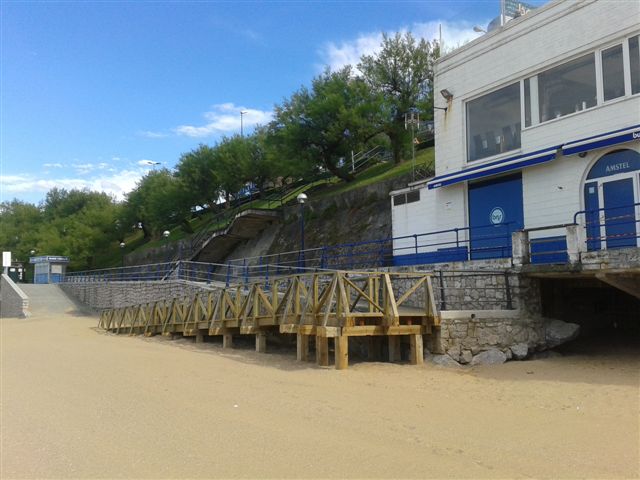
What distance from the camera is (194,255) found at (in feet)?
128

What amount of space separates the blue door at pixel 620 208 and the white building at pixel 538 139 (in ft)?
0.08

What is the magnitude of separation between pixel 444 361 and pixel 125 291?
27.3 m

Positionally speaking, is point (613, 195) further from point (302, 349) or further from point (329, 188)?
point (329, 188)

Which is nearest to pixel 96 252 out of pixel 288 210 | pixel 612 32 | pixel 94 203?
pixel 94 203

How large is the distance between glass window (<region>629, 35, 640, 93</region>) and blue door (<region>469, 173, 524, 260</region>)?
364 cm

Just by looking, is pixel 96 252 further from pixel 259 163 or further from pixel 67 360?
pixel 67 360

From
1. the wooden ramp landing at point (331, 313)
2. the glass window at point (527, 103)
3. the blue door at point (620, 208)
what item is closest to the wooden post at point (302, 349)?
the wooden ramp landing at point (331, 313)

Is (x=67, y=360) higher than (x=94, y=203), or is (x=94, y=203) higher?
(x=94, y=203)

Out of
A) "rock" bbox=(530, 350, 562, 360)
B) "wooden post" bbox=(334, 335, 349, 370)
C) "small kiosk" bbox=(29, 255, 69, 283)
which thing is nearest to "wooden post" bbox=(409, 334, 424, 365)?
"wooden post" bbox=(334, 335, 349, 370)

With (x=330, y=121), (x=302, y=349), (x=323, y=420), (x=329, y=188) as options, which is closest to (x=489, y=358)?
(x=302, y=349)

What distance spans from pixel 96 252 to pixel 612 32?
54346 mm

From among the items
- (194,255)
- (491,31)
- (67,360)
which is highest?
(491,31)

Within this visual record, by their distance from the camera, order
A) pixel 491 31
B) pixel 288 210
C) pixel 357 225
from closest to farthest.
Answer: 1. pixel 491 31
2. pixel 357 225
3. pixel 288 210

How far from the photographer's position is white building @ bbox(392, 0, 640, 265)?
43.0ft
